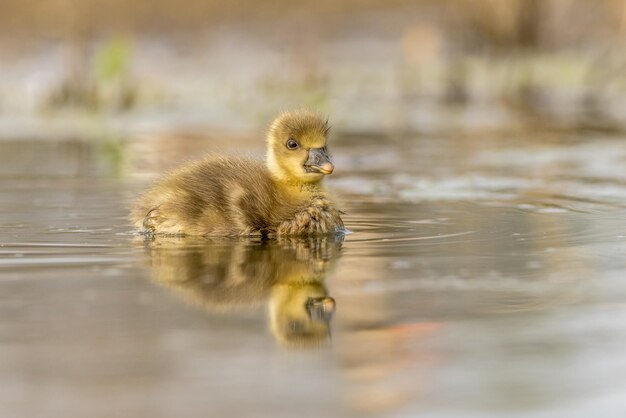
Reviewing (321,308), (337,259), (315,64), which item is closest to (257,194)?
(337,259)

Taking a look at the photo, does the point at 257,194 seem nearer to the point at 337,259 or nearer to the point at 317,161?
the point at 317,161

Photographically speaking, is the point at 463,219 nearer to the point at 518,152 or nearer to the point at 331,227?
the point at 331,227

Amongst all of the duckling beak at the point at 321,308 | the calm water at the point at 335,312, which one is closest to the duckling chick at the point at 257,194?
the calm water at the point at 335,312

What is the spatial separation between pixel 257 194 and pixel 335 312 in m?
2.06

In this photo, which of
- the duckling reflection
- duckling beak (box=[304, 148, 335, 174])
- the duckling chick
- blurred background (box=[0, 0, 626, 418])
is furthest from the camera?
duckling beak (box=[304, 148, 335, 174])

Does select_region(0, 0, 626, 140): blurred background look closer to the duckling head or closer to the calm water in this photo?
the calm water

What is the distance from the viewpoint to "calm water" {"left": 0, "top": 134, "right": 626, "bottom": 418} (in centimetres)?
351

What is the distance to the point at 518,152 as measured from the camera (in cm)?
1141

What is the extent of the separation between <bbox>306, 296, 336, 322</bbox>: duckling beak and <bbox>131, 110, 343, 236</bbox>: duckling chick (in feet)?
5.59

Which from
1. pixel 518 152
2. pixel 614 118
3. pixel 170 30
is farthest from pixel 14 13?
pixel 518 152

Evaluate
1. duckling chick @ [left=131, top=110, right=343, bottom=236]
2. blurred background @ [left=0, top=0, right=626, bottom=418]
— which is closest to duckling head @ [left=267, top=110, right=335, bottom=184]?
duckling chick @ [left=131, top=110, right=343, bottom=236]

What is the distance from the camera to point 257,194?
6609 mm

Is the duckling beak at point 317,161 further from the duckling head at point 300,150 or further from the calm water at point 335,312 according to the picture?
the calm water at point 335,312

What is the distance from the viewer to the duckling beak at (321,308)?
14.9ft
